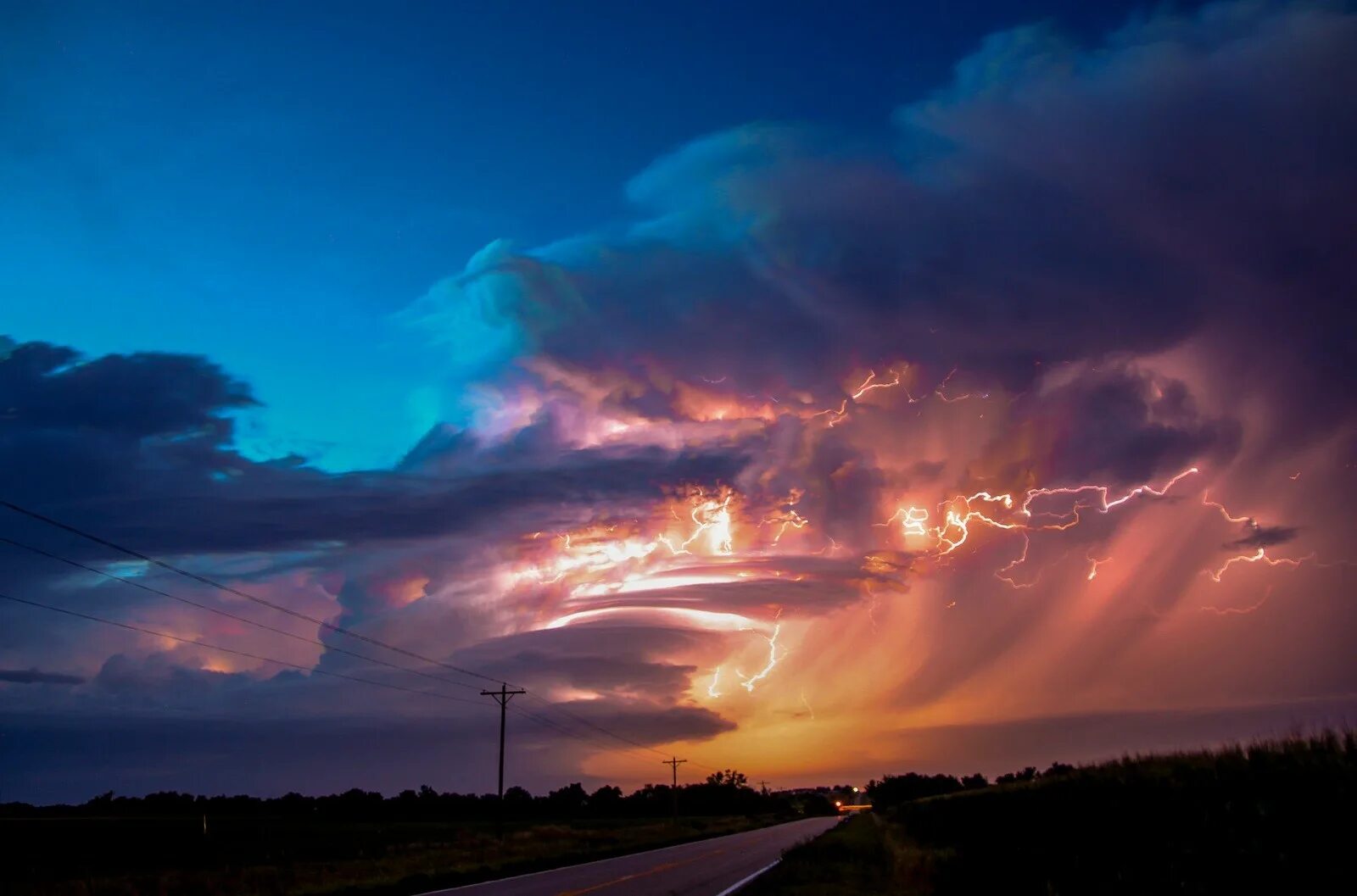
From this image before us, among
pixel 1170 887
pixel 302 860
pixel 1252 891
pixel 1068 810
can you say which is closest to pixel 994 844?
pixel 1068 810

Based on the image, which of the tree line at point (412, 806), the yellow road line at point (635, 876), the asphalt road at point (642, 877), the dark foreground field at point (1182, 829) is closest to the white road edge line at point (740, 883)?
the asphalt road at point (642, 877)

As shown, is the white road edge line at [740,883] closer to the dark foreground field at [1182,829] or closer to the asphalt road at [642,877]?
the asphalt road at [642,877]

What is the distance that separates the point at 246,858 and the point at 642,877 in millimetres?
26591

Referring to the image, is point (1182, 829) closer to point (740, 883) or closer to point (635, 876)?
point (740, 883)

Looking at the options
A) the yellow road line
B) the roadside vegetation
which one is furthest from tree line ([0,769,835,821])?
the yellow road line

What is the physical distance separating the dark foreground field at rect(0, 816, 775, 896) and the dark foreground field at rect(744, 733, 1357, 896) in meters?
14.5

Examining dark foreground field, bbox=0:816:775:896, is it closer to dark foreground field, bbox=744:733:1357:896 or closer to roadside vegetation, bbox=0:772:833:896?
roadside vegetation, bbox=0:772:833:896

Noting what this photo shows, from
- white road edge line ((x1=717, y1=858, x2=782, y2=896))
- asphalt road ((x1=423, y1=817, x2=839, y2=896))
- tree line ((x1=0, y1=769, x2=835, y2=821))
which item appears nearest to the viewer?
white road edge line ((x1=717, y1=858, x2=782, y2=896))

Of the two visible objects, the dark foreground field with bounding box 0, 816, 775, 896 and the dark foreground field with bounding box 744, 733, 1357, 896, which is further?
the dark foreground field with bounding box 0, 816, 775, 896

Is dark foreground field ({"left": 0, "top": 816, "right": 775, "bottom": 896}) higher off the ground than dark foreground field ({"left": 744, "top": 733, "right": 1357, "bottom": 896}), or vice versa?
dark foreground field ({"left": 744, "top": 733, "right": 1357, "bottom": 896})

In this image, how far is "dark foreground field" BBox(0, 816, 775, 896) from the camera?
81.3 feet

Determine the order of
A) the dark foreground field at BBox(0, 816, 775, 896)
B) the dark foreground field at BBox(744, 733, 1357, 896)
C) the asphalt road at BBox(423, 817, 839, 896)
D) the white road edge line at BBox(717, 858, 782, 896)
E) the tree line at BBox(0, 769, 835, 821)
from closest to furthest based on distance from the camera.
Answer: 1. the dark foreground field at BBox(744, 733, 1357, 896)
2. the white road edge line at BBox(717, 858, 782, 896)
3. the asphalt road at BBox(423, 817, 839, 896)
4. the dark foreground field at BBox(0, 816, 775, 896)
5. the tree line at BBox(0, 769, 835, 821)

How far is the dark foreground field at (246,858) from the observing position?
24.8 metres

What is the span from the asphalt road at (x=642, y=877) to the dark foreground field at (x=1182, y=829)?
671 cm
